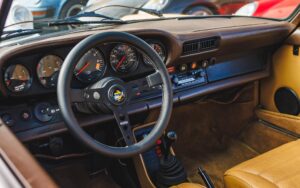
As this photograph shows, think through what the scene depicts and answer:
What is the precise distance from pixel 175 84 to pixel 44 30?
0.79 metres

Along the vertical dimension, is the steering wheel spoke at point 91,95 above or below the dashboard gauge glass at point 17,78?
below

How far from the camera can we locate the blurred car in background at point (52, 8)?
2.02 m

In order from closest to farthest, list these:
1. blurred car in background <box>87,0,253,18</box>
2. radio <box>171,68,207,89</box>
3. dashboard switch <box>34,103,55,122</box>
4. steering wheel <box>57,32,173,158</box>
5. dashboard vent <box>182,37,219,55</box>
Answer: steering wheel <box>57,32,173,158</box>, dashboard switch <box>34,103,55,122</box>, dashboard vent <box>182,37,219,55</box>, radio <box>171,68,207,89</box>, blurred car in background <box>87,0,253,18</box>

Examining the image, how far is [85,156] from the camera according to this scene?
2252 mm

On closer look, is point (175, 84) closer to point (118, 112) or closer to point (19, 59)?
point (118, 112)

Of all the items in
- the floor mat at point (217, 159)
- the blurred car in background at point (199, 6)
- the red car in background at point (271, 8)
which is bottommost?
the floor mat at point (217, 159)

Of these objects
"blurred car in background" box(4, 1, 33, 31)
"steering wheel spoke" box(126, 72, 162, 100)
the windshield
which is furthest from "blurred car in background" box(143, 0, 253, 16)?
"steering wheel spoke" box(126, 72, 162, 100)

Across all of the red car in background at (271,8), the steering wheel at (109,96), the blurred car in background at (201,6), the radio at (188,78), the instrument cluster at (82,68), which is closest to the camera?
the steering wheel at (109,96)

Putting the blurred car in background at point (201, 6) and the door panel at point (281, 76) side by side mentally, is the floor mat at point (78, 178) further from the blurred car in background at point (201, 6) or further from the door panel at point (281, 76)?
the blurred car in background at point (201, 6)

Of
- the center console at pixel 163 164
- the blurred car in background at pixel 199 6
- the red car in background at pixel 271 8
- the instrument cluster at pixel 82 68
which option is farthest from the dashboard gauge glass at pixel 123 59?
the blurred car in background at pixel 199 6

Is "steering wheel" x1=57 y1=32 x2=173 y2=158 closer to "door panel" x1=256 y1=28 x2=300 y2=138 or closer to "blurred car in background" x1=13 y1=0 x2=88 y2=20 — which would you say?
"blurred car in background" x1=13 y1=0 x2=88 y2=20

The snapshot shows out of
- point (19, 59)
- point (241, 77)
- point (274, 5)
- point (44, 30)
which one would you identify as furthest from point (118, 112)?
point (274, 5)

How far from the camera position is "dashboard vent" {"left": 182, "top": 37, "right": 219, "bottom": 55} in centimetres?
212

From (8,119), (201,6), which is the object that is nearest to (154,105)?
(8,119)
